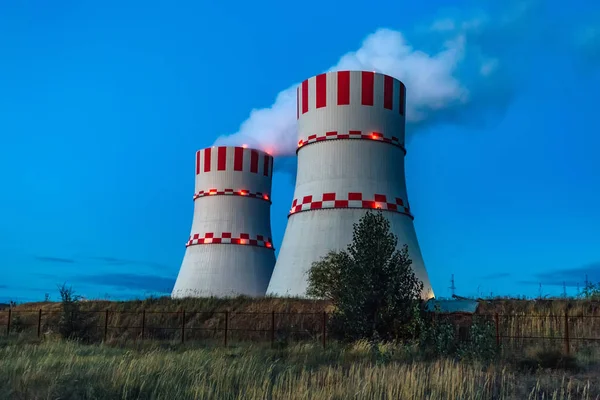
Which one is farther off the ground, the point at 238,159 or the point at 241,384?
the point at 238,159

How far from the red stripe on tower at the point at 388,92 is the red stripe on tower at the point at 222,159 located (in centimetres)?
1136

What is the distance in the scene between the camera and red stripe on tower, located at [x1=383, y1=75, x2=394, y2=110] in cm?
2240

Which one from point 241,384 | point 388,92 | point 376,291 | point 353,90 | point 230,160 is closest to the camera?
point 241,384

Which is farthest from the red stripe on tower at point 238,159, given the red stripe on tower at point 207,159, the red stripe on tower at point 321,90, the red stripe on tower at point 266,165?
the red stripe on tower at point 321,90

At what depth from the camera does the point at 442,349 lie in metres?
11.2

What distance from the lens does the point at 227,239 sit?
2989cm

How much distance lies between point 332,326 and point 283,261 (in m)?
8.98

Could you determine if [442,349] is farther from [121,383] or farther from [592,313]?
[592,313]

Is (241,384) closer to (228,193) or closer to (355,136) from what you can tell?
(355,136)

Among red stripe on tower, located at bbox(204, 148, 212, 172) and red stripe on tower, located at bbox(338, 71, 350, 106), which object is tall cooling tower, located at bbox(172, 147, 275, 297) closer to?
red stripe on tower, located at bbox(204, 148, 212, 172)

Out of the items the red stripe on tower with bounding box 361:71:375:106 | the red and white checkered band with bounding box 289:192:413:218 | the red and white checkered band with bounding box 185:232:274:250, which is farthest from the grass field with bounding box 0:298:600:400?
the red and white checkered band with bounding box 185:232:274:250

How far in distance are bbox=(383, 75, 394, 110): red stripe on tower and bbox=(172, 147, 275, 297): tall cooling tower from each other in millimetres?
10745

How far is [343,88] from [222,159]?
10.8 m

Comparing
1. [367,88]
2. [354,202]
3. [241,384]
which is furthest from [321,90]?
[241,384]
